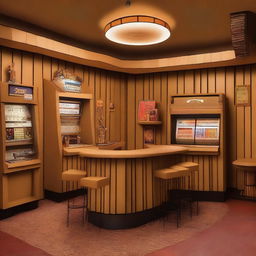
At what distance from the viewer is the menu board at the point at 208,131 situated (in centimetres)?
540

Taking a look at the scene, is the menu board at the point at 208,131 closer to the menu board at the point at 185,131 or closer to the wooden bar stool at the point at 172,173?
the menu board at the point at 185,131

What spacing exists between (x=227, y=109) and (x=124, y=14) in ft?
10.3

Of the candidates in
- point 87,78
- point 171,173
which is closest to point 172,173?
point 171,173

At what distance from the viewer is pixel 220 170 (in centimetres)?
532

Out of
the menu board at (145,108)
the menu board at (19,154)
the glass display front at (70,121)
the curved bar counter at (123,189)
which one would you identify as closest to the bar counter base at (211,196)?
the curved bar counter at (123,189)

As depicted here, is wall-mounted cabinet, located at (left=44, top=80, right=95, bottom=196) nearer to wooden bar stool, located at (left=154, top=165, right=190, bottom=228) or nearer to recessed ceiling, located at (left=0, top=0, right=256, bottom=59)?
recessed ceiling, located at (left=0, top=0, right=256, bottom=59)

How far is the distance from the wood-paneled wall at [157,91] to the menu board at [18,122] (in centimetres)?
60

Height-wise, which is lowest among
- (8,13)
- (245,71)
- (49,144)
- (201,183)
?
(201,183)

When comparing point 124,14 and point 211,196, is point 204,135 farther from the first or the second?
point 124,14

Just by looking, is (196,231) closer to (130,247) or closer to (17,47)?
(130,247)

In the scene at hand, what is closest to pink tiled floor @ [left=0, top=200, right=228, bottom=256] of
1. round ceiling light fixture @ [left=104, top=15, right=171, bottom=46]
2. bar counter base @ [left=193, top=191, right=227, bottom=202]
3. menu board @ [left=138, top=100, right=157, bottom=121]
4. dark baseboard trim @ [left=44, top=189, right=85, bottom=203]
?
dark baseboard trim @ [left=44, top=189, right=85, bottom=203]

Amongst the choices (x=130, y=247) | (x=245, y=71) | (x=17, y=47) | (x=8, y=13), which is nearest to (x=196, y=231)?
(x=130, y=247)

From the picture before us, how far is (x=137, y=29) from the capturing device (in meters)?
4.39

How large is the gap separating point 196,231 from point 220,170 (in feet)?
6.03
